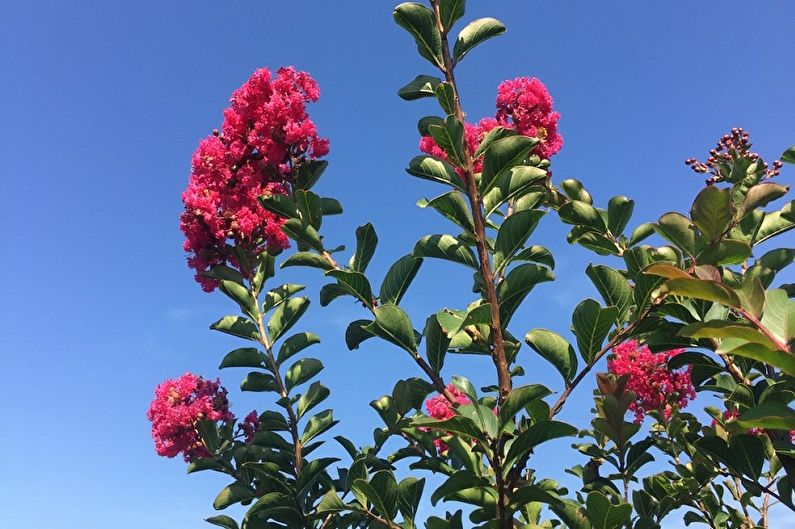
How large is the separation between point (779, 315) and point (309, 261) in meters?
1.75

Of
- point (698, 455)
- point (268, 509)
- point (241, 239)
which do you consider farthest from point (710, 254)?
point (241, 239)

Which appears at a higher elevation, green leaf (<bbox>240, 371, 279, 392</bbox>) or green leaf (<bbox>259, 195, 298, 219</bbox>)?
green leaf (<bbox>259, 195, 298, 219</bbox>)

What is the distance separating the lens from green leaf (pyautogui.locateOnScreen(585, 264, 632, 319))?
199 centimetres

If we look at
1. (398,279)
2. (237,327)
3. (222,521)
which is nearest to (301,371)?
(237,327)

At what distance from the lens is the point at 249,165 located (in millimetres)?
3102

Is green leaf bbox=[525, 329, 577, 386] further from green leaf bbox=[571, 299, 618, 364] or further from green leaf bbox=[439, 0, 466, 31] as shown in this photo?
green leaf bbox=[439, 0, 466, 31]

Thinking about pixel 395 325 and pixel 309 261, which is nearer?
pixel 395 325

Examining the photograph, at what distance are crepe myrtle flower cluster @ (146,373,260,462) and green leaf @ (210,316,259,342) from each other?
0.68 m

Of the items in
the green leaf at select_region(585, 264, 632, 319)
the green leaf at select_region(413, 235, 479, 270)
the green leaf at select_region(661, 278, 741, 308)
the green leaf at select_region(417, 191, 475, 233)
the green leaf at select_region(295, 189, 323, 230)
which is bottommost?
the green leaf at select_region(661, 278, 741, 308)

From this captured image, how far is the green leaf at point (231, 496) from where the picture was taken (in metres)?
2.93

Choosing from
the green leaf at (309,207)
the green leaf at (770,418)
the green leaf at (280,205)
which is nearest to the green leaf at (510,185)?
the green leaf at (309,207)

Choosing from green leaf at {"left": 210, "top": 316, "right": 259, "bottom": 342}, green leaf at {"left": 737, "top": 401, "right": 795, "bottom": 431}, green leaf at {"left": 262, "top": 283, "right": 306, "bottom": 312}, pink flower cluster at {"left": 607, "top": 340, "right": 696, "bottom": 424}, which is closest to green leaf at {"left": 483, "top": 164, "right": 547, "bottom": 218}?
green leaf at {"left": 737, "top": 401, "right": 795, "bottom": 431}

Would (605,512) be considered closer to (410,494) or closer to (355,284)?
(410,494)

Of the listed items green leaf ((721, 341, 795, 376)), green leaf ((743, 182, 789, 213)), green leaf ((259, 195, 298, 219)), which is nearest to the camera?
green leaf ((721, 341, 795, 376))
